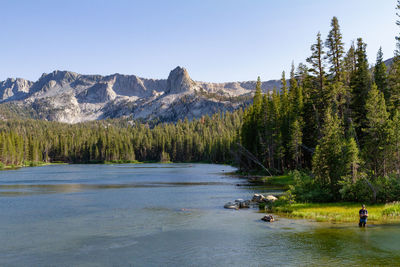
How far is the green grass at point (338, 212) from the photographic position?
3441cm

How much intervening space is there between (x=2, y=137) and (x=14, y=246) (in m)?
159

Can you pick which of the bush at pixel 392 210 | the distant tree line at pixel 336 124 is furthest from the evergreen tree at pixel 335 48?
the bush at pixel 392 210

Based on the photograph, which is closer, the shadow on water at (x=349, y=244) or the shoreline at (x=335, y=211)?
the shadow on water at (x=349, y=244)

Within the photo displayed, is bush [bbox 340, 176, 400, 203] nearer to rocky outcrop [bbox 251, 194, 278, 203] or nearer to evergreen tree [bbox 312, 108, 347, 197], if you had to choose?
evergreen tree [bbox 312, 108, 347, 197]

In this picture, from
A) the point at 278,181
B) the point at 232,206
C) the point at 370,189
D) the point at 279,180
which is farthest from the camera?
the point at 279,180

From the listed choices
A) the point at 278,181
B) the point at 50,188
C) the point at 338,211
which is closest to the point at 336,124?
the point at 338,211

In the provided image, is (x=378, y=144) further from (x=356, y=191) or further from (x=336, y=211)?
(x=336, y=211)

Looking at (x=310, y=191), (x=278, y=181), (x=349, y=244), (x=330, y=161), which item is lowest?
(x=349, y=244)

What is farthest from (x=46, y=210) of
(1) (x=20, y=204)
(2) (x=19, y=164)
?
(2) (x=19, y=164)

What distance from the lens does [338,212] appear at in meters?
36.3

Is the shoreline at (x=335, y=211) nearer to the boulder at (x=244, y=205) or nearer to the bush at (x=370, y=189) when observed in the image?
the bush at (x=370, y=189)

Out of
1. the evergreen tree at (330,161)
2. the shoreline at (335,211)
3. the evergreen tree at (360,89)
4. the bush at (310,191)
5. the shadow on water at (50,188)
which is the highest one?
the evergreen tree at (360,89)

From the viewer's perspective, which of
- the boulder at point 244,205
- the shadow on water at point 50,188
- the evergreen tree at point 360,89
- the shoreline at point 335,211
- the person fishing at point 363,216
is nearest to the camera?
the person fishing at point 363,216

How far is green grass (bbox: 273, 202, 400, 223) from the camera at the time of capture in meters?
34.4
